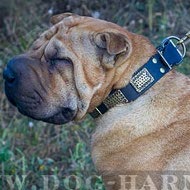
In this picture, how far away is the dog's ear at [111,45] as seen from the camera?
393 cm

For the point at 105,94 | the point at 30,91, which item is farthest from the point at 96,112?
the point at 30,91

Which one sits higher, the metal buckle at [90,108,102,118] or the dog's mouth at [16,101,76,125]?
the dog's mouth at [16,101,76,125]

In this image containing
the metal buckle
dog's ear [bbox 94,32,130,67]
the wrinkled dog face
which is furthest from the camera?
the metal buckle

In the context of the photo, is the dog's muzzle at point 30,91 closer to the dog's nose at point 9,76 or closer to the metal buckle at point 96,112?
the dog's nose at point 9,76

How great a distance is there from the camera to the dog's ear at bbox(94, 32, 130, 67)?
12.9 feet

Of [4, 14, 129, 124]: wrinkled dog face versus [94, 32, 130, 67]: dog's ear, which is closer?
[94, 32, 130, 67]: dog's ear

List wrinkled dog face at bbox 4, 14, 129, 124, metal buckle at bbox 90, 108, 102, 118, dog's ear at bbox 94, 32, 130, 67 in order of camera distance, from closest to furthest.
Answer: dog's ear at bbox 94, 32, 130, 67, wrinkled dog face at bbox 4, 14, 129, 124, metal buckle at bbox 90, 108, 102, 118

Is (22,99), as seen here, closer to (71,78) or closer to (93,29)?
(71,78)

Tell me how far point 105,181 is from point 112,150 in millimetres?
190

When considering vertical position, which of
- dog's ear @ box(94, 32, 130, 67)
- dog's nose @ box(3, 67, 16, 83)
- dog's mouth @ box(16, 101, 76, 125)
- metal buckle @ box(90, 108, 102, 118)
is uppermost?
dog's ear @ box(94, 32, 130, 67)

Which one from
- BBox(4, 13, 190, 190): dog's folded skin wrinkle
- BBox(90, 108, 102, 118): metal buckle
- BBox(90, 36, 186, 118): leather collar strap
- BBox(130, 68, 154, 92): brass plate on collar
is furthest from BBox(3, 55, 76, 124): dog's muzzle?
BBox(130, 68, 154, 92): brass plate on collar

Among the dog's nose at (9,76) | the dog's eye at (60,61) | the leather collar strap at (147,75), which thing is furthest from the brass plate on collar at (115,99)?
the dog's nose at (9,76)

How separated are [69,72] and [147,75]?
45 centimetres

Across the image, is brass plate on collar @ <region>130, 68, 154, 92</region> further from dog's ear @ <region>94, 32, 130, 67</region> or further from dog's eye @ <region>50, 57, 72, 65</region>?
Result: dog's eye @ <region>50, 57, 72, 65</region>
